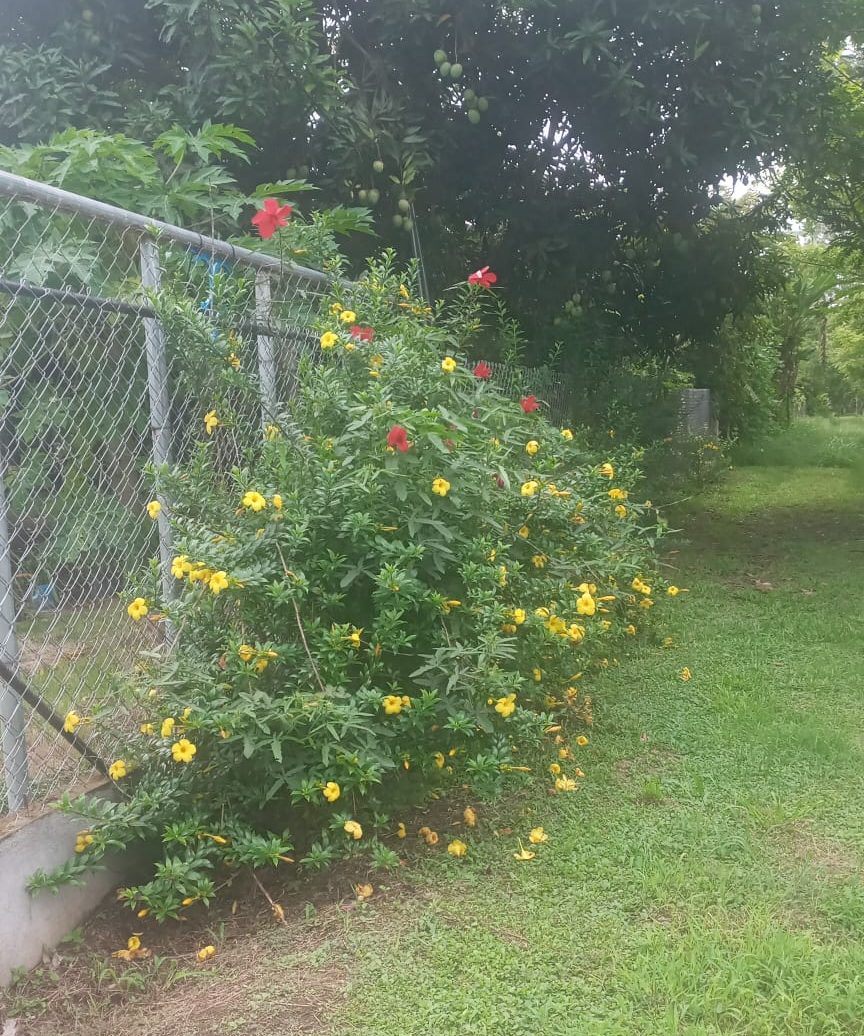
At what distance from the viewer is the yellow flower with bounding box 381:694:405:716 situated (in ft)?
8.39

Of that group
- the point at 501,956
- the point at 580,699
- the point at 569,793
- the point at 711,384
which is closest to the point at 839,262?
the point at 711,384

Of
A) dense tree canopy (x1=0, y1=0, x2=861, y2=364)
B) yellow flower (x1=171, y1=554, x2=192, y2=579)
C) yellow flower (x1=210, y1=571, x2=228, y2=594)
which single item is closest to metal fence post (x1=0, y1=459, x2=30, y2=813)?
yellow flower (x1=171, y1=554, x2=192, y2=579)

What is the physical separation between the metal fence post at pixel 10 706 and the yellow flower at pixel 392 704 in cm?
99

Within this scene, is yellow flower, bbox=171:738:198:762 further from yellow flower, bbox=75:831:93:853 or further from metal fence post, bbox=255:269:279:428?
metal fence post, bbox=255:269:279:428

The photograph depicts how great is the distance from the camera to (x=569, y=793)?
3156 mm

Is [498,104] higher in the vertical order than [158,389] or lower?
higher

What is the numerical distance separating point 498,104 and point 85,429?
15.0 ft

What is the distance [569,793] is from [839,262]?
946 cm

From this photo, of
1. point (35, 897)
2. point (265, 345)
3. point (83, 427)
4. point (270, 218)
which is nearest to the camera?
point (35, 897)

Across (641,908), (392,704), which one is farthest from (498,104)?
(641,908)

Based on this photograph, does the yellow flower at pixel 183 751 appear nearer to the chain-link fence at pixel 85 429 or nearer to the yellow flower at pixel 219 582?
the chain-link fence at pixel 85 429

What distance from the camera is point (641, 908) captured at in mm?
2443

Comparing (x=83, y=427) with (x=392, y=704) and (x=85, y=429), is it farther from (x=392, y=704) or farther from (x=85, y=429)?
(x=392, y=704)

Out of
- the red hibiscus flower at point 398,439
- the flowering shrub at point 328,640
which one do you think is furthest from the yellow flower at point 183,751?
the red hibiscus flower at point 398,439
